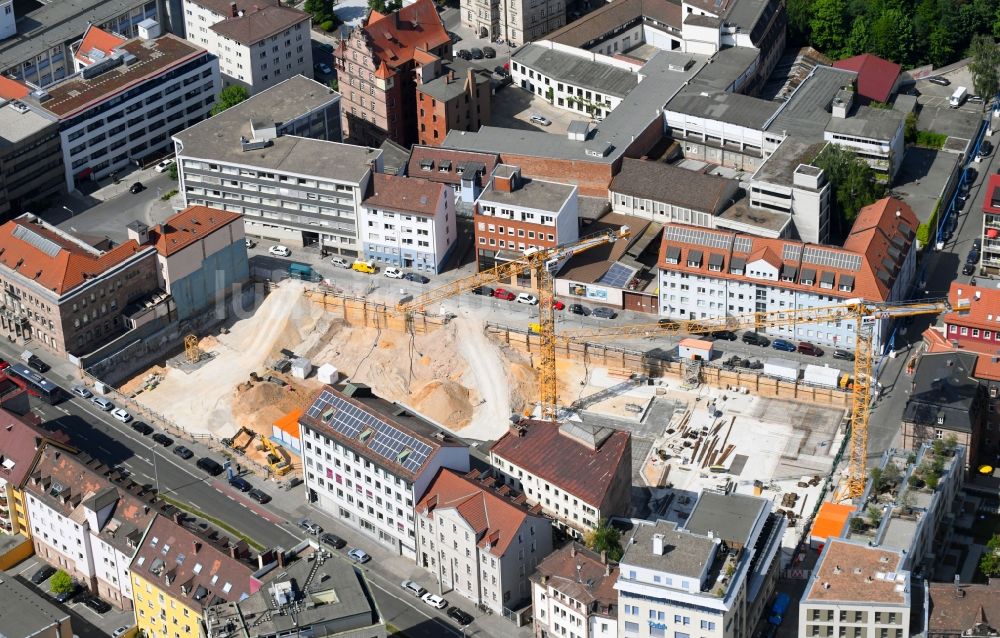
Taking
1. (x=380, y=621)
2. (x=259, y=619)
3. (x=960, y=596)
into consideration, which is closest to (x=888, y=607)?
(x=960, y=596)

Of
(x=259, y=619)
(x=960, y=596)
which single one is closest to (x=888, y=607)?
(x=960, y=596)

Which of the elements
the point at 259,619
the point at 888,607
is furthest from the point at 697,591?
the point at 259,619

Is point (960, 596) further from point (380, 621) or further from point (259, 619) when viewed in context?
point (259, 619)

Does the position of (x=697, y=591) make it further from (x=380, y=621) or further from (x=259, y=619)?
(x=259, y=619)

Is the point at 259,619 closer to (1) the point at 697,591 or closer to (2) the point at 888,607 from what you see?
(1) the point at 697,591

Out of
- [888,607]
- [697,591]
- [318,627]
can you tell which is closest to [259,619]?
[318,627]

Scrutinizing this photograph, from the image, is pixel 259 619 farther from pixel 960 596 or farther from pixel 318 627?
pixel 960 596

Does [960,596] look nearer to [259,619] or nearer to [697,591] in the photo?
[697,591]
